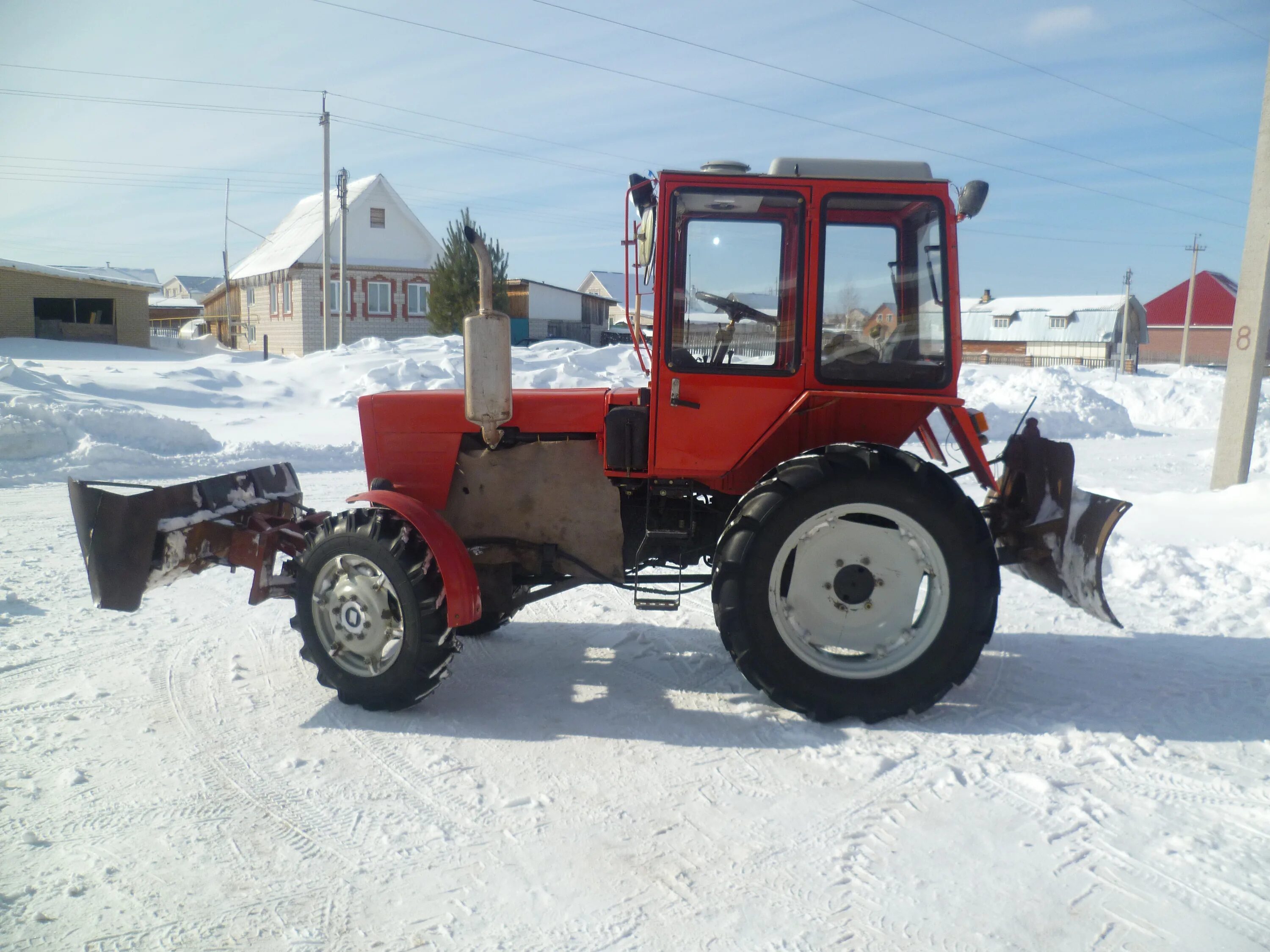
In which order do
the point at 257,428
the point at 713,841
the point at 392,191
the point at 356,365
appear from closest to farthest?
the point at 713,841 < the point at 257,428 < the point at 356,365 < the point at 392,191

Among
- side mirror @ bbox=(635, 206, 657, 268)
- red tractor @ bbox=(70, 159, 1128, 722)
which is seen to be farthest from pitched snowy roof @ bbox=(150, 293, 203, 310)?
side mirror @ bbox=(635, 206, 657, 268)

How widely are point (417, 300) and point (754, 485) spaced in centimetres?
3346

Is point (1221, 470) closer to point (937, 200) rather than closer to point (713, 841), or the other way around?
point (937, 200)

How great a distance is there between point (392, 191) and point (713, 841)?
36.7 metres

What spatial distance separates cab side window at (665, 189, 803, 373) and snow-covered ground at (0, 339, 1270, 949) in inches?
64.6

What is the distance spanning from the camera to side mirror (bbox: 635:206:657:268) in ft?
12.6

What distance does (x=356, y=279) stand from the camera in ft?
111

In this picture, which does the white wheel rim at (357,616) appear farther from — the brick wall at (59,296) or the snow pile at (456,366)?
the brick wall at (59,296)

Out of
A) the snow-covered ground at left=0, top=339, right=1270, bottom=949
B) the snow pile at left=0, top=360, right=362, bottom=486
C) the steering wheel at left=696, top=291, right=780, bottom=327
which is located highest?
the steering wheel at left=696, top=291, right=780, bottom=327

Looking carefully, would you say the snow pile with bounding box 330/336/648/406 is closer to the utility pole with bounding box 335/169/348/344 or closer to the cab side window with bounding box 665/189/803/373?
the utility pole with bounding box 335/169/348/344

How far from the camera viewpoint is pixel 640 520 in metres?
4.38

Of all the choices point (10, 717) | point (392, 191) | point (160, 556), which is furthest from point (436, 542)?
point (392, 191)

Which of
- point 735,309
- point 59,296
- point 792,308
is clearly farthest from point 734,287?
point 59,296

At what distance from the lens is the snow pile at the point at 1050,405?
15023 millimetres
